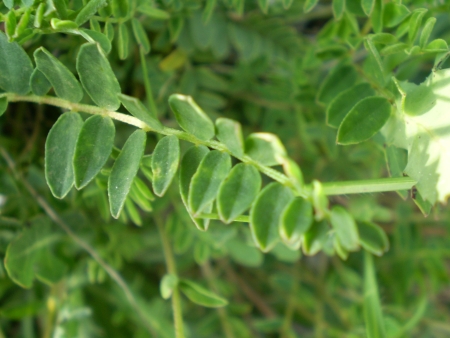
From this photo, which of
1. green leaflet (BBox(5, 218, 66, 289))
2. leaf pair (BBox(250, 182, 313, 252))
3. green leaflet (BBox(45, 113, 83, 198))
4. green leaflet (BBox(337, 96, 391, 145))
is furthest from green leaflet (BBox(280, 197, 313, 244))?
green leaflet (BBox(5, 218, 66, 289))

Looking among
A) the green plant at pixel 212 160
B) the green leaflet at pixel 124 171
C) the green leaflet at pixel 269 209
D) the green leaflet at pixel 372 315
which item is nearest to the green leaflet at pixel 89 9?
the green plant at pixel 212 160

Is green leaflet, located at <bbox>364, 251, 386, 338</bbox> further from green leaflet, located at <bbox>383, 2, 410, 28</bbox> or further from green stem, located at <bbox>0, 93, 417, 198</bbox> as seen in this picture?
green leaflet, located at <bbox>383, 2, 410, 28</bbox>

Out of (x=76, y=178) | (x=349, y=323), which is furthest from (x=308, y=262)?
(x=76, y=178)

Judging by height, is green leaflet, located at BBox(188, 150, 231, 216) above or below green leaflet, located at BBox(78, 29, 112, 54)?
below

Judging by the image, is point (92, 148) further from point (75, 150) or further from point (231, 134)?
point (231, 134)

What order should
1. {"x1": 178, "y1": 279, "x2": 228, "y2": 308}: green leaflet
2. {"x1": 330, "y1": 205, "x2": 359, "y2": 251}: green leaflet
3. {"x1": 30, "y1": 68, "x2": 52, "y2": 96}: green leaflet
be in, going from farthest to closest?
{"x1": 178, "y1": 279, "x2": 228, "y2": 308}: green leaflet
{"x1": 30, "y1": 68, "x2": 52, "y2": 96}: green leaflet
{"x1": 330, "y1": 205, "x2": 359, "y2": 251}: green leaflet

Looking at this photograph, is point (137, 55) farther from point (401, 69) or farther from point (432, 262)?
point (432, 262)

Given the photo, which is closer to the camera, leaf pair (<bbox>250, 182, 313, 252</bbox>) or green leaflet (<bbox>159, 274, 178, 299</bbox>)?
leaf pair (<bbox>250, 182, 313, 252</bbox>)
